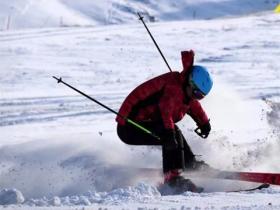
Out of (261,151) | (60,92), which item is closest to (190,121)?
(261,151)

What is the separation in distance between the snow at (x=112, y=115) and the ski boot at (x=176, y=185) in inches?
8.5

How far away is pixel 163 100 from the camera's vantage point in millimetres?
6355

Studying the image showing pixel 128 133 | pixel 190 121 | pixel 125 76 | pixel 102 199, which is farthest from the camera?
pixel 125 76

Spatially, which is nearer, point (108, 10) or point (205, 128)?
point (205, 128)

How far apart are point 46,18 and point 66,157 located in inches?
1057

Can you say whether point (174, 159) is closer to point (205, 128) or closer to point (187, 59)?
point (205, 128)

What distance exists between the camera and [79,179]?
7.19m

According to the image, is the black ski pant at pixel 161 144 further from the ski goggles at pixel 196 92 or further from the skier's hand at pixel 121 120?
the ski goggles at pixel 196 92

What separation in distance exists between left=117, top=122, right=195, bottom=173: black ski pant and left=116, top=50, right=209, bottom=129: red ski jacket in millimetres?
86

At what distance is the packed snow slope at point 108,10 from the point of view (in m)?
33.8

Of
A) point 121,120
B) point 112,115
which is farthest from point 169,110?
point 112,115

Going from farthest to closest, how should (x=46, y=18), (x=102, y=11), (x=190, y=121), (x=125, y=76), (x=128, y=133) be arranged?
(x=102, y=11) < (x=46, y=18) < (x=125, y=76) < (x=190, y=121) < (x=128, y=133)

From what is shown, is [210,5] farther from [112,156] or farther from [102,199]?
[102,199]

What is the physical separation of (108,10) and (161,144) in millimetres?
33021
